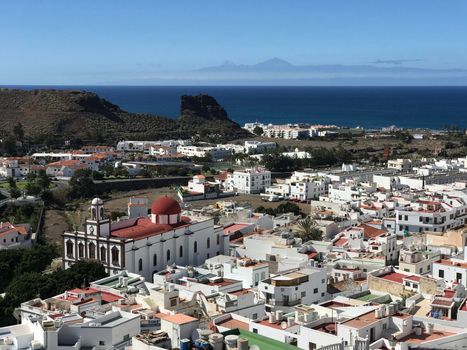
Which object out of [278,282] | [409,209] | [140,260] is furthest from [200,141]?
[278,282]

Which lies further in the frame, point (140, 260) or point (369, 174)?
point (369, 174)

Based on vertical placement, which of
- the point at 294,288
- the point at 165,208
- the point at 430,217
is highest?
the point at 165,208

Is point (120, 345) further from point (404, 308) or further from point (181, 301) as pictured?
point (404, 308)

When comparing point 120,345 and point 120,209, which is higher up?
point 120,345

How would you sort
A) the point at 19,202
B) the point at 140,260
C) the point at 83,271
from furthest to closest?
the point at 19,202 < the point at 140,260 < the point at 83,271

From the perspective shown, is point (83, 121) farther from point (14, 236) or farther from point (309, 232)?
point (309, 232)

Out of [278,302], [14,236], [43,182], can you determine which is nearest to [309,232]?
[278,302]
